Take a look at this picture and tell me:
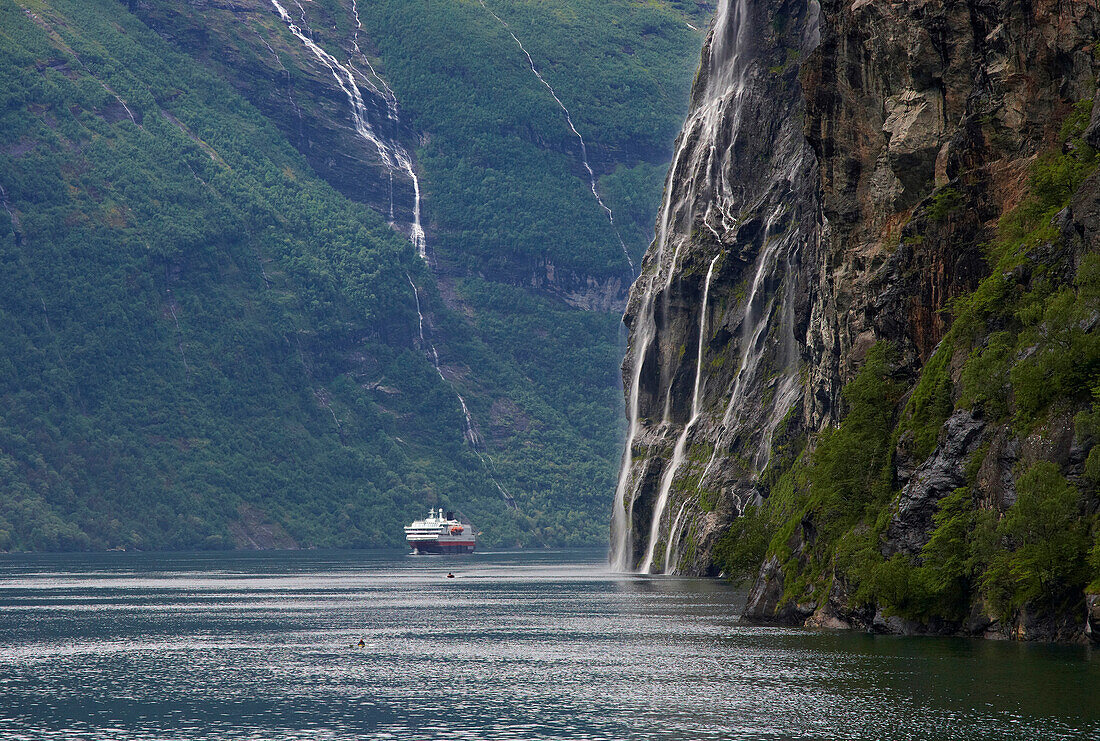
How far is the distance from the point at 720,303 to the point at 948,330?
241 feet

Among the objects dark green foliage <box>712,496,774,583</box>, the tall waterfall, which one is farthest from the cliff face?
the tall waterfall

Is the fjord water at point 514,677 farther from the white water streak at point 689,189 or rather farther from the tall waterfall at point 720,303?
the white water streak at point 689,189

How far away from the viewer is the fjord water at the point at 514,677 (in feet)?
148

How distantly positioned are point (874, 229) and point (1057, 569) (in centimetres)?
3607

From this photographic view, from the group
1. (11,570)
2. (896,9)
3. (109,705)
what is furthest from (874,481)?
(11,570)

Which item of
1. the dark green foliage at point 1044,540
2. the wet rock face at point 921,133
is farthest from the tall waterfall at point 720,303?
the dark green foliage at point 1044,540

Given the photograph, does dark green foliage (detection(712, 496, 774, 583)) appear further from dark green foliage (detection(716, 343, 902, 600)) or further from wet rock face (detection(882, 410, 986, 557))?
wet rock face (detection(882, 410, 986, 557))

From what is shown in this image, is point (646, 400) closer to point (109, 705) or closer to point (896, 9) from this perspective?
point (896, 9)

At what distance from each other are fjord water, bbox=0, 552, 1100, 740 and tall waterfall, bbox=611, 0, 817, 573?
130 feet

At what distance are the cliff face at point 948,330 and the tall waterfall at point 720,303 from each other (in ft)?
65.8

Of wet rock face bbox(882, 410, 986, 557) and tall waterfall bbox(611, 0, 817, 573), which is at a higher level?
tall waterfall bbox(611, 0, 817, 573)

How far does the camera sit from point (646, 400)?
6225 inches

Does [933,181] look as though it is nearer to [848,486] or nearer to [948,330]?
[948,330]

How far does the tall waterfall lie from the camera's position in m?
134
